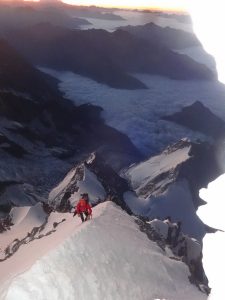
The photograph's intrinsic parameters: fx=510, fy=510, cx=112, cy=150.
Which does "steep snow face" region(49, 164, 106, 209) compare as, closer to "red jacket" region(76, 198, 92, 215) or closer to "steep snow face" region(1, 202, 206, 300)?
"steep snow face" region(1, 202, 206, 300)

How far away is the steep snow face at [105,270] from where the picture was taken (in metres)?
25.2

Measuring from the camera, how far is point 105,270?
28172 mm

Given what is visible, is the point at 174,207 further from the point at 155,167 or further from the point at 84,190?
the point at 84,190

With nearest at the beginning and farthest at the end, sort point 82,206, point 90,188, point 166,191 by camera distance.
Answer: point 82,206 < point 90,188 < point 166,191

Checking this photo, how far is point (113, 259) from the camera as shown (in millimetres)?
29453

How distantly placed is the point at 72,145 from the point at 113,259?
15731cm

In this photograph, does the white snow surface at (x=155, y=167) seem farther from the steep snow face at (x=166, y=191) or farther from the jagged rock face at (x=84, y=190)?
the jagged rock face at (x=84, y=190)

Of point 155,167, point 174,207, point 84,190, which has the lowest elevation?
point 155,167

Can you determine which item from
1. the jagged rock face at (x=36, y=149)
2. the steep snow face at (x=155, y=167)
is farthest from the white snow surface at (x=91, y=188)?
the steep snow face at (x=155, y=167)

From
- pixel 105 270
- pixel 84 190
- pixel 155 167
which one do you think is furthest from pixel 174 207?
pixel 105 270

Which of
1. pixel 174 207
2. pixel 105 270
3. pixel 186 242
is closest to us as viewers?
pixel 105 270

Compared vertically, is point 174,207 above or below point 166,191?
below

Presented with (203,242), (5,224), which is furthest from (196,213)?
(5,224)

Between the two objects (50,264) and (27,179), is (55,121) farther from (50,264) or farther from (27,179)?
(50,264)
